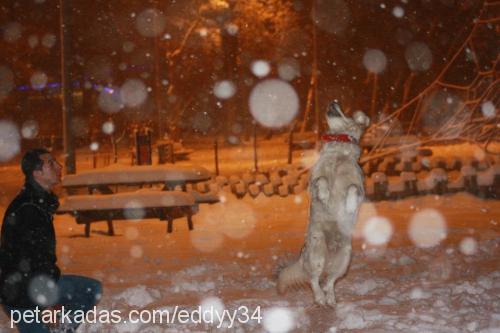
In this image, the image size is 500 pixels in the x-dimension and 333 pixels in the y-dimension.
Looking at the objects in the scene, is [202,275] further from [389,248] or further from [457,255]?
[457,255]

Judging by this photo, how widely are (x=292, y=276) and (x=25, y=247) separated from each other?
116 inches

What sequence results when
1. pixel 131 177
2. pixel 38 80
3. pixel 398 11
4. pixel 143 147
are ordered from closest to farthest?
pixel 131 177 < pixel 143 147 < pixel 398 11 < pixel 38 80

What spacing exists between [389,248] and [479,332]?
3.30m

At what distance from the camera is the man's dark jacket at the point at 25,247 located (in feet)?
13.3

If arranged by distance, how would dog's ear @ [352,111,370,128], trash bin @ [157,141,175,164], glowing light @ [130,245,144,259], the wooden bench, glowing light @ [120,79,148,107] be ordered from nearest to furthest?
dog's ear @ [352,111,370,128], glowing light @ [130,245,144,259], the wooden bench, trash bin @ [157,141,175,164], glowing light @ [120,79,148,107]

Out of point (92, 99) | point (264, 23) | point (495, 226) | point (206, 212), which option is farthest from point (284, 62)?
point (495, 226)

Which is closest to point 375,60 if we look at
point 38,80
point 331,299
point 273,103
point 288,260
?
point 273,103

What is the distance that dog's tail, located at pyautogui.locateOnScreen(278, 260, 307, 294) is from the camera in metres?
6.20

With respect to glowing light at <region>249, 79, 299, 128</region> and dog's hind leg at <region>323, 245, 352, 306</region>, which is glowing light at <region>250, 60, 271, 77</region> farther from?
dog's hind leg at <region>323, 245, 352, 306</region>

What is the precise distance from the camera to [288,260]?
27.7ft

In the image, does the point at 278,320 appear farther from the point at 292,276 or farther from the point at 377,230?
the point at 377,230

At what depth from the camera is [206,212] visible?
43.1 ft

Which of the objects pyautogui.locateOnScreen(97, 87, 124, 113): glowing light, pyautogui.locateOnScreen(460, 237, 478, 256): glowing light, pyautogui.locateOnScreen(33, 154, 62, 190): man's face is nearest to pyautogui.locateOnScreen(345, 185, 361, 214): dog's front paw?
pyautogui.locateOnScreen(33, 154, 62, 190): man's face

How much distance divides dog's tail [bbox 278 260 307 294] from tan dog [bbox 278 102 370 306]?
205 mm
